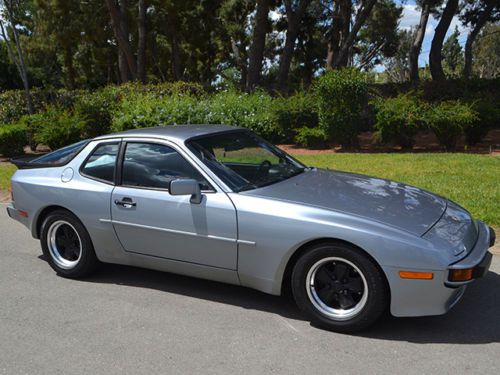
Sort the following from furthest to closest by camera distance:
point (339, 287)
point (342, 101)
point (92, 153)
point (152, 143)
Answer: point (342, 101) → point (92, 153) → point (152, 143) → point (339, 287)

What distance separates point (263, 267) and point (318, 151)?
10.2m

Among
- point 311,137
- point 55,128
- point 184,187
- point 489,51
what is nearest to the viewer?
point 184,187

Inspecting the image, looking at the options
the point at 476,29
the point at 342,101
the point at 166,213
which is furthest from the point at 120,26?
the point at 476,29

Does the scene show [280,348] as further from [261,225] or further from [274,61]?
[274,61]

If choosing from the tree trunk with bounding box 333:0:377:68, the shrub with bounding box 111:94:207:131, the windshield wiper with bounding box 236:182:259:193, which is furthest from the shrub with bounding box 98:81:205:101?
the windshield wiper with bounding box 236:182:259:193

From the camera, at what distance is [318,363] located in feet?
10.8

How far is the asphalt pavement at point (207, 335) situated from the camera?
10.9 feet

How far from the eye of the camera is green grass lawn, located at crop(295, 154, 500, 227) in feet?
23.2

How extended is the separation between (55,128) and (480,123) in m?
11.4

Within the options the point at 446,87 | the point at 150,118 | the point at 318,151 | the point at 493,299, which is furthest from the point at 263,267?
the point at 446,87

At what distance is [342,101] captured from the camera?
13.4 meters

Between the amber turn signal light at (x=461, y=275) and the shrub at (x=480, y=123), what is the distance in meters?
10.6

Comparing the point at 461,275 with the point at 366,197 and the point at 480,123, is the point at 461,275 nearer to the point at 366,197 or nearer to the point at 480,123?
the point at 366,197

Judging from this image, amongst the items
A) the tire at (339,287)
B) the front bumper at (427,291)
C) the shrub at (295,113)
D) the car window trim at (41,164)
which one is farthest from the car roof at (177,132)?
the shrub at (295,113)
